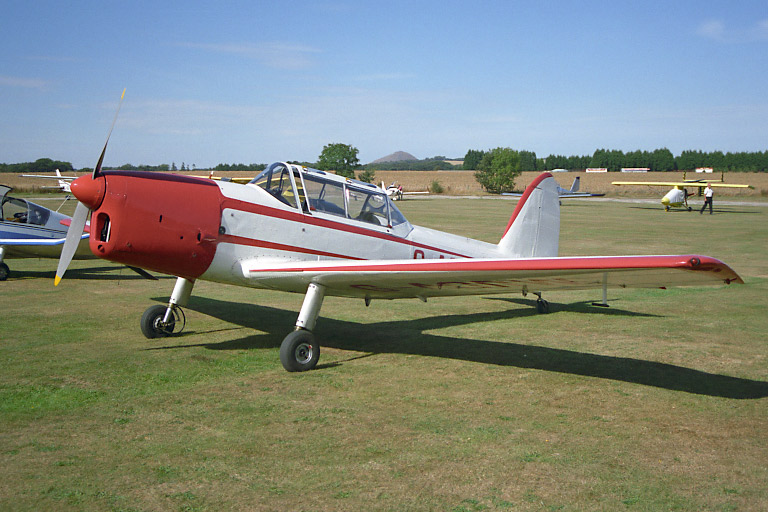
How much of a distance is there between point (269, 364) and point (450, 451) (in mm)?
2817

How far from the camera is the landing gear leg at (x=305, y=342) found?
6.00 meters

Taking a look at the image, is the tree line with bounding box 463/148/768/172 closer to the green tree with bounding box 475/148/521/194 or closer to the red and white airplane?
the green tree with bounding box 475/148/521/194

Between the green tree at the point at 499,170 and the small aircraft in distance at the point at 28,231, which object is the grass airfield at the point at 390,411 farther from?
the green tree at the point at 499,170

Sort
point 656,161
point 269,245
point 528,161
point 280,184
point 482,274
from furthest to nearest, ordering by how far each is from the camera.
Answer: point 528,161 → point 656,161 → point 280,184 → point 269,245 → point 482,274

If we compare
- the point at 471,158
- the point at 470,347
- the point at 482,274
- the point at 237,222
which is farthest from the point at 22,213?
the point at 471,158

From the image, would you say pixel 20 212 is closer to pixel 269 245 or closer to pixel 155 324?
pixel 155 324

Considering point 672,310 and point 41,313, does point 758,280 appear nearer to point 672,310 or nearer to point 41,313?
point 672,310

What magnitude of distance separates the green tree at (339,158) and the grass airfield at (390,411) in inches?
3214

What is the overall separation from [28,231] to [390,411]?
35.8 feet

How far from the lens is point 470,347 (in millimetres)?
7184

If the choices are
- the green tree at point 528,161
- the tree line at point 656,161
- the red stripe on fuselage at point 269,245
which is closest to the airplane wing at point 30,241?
the red stripe on fuselage at point 269,245

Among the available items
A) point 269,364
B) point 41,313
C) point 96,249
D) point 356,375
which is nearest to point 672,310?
point 356,375

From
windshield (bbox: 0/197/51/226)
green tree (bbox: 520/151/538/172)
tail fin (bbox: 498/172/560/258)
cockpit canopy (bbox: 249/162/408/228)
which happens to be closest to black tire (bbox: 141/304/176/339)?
cockpit canopy (bbox: 249/162/408/228)

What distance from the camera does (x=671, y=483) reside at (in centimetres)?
368
